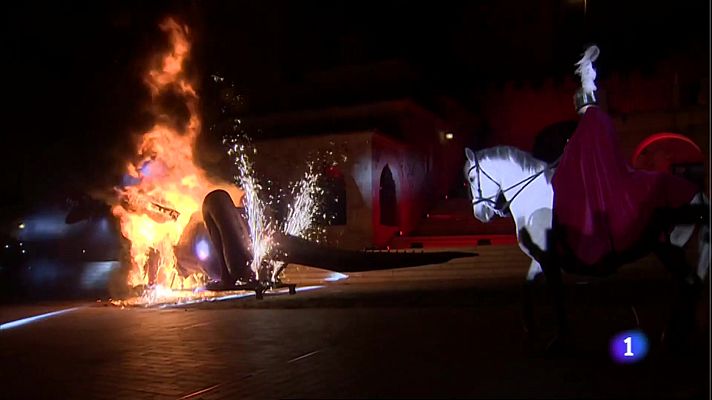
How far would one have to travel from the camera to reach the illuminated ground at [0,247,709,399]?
6105 millimetres

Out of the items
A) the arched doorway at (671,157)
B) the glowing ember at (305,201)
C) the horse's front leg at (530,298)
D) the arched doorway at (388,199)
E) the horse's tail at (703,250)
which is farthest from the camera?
the arched doorway at (388,199)

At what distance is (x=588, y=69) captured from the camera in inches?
266

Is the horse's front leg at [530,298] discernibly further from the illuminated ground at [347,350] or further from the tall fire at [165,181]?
the tall fire at [165,181]

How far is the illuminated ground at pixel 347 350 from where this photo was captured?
611 cm

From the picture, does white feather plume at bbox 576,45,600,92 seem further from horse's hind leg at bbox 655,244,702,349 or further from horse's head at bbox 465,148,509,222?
horse's hind leg at bbox 655,244,702,349

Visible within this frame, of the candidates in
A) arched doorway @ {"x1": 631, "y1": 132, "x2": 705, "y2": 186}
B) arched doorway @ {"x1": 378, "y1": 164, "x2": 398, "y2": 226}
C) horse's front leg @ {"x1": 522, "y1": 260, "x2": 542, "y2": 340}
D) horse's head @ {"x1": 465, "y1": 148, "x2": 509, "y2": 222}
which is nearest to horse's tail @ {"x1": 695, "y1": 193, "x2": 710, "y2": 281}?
horse's front leg @ {"x1": 522, "y1": 260, "x2": 542, "y2": 340}

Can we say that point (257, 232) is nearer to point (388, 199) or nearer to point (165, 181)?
point (165, 181)

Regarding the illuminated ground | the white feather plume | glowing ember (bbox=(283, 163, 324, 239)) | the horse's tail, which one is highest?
glowing ember (bbox=(283, 163, 324, 239))

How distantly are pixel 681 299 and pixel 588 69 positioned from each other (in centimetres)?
249

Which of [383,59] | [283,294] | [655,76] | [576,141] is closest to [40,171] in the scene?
[283,294]

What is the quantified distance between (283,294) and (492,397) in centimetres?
1084

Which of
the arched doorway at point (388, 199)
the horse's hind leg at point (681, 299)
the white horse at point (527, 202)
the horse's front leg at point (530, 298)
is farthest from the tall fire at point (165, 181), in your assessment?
the horse's hind leg at point (681, 299)

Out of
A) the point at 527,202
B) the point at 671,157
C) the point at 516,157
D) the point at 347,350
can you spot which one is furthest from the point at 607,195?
the point at 671,157

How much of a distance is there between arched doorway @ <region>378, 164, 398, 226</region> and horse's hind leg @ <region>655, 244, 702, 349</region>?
20050 millimetres
